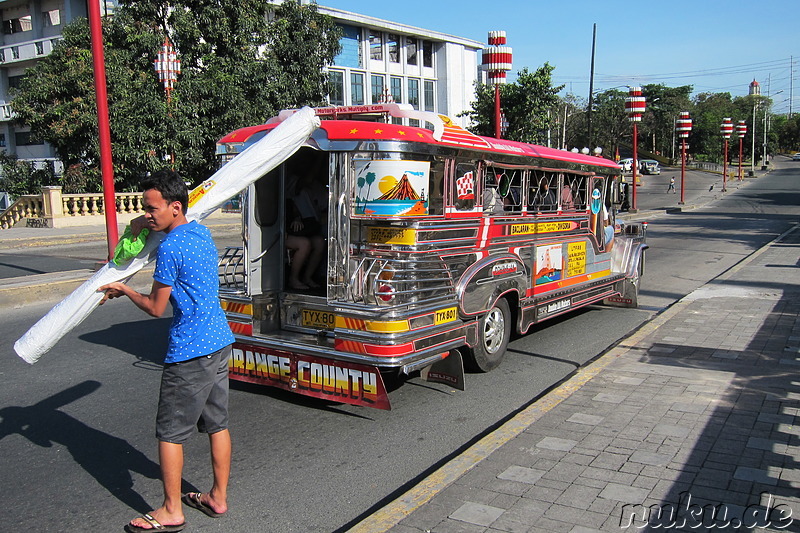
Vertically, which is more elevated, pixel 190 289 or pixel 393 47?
pixel 393 47

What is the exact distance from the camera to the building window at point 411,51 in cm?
5225

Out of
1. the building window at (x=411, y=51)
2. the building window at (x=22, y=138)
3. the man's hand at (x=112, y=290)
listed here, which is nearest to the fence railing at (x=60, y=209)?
the building window at (x=22, y=138)

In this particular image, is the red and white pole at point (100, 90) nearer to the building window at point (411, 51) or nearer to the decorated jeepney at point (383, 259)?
the decorated jeepney at point (383, 259)

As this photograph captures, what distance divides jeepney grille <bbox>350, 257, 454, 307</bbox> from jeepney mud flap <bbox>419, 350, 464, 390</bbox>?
1.93 ft

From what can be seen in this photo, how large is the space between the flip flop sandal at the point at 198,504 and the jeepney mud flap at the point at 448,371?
244 cm

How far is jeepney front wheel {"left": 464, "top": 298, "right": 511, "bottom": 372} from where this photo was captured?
261 inches

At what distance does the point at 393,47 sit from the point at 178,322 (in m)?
50.4

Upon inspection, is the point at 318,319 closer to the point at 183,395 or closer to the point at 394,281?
the point at 394,281

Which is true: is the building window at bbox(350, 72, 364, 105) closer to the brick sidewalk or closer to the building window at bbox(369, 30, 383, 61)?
the building window at bbox(369, 30, 383, 61)

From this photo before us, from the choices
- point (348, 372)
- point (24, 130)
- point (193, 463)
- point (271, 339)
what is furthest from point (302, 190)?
point (24, 130)

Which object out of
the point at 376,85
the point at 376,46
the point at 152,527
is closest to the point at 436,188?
the point at 152,527

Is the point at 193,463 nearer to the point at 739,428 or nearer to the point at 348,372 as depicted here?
the point at 348,372

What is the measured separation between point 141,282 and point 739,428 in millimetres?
10346

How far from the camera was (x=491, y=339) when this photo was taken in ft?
22.6
